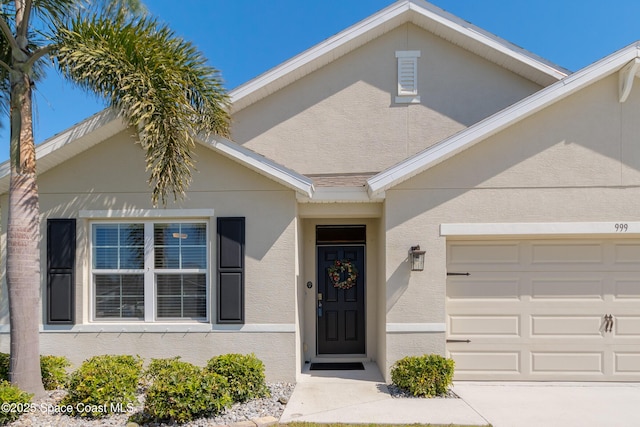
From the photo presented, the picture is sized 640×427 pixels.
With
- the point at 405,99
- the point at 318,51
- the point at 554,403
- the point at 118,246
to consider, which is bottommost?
the point at 554,403

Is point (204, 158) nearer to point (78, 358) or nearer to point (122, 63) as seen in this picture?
point (122, 63)

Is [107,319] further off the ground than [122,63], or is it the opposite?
[122,63]

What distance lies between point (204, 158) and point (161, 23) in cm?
212

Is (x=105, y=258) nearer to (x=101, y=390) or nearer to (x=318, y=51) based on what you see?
(x=101, y=390)

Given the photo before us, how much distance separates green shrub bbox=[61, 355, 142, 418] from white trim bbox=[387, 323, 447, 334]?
4.00 metres

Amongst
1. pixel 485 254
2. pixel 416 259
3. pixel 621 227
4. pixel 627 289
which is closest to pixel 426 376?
pixel 416 259

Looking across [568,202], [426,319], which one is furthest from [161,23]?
[568,202]

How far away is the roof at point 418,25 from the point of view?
779cm

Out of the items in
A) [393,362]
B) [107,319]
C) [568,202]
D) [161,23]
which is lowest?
[393,362]

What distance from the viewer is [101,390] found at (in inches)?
200

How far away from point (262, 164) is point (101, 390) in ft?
12.9

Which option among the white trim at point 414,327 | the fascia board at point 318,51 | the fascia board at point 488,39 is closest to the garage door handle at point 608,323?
the white trim at point 414,327

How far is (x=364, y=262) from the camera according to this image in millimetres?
7855

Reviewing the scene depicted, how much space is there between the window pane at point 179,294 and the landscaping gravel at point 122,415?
1.41 meters
